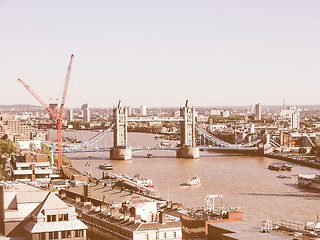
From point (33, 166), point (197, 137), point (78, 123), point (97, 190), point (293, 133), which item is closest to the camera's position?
point (97, 190)

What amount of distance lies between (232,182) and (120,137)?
22.3 m

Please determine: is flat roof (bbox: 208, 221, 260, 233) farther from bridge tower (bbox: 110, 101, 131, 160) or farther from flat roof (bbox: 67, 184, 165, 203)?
bridge tower (bbox: 110, 101, 131, 160)

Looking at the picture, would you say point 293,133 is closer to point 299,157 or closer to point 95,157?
point 299,157

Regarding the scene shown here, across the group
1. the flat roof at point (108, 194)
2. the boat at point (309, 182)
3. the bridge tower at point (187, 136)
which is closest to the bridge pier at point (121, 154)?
the bridge tower at point (187, 136)

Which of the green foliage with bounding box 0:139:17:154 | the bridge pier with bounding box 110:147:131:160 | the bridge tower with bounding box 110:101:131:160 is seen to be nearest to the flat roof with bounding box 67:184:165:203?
the green foliage with bounding box 0:139:17:154

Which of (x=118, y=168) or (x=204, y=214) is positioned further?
(x=118, y=168)

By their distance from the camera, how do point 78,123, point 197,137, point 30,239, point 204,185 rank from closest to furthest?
1. point 30,239
2. point 204,185
3. point 197,137
4. point 78,123

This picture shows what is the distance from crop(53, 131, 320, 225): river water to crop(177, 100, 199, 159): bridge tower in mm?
854

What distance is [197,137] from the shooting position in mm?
80500

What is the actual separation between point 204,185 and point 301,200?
6103 millimetres

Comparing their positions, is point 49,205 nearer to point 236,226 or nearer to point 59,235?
point 59,235

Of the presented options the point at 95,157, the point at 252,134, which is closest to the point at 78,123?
the point at 252,134

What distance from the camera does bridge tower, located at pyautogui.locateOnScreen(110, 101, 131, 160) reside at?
5282 centimetres

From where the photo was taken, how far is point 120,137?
5747 cm
